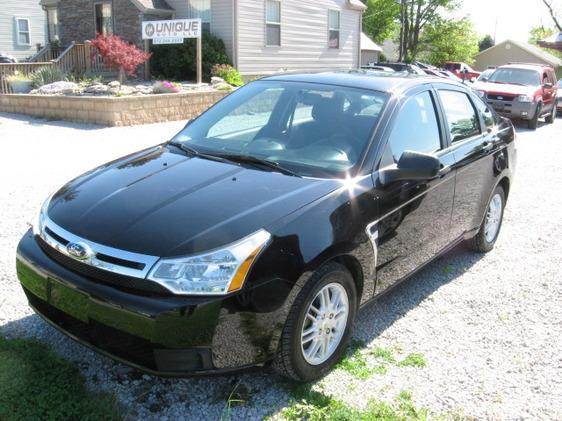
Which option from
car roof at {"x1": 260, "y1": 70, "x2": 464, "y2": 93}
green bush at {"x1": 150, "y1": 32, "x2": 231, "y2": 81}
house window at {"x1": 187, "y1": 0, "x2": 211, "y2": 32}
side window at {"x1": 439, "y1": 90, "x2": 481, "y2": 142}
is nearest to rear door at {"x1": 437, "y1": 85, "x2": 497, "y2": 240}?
side window at {"x1": 439, "y1": 90, "x2": 481, "y2": 142}

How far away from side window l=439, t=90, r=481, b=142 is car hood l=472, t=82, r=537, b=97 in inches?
444

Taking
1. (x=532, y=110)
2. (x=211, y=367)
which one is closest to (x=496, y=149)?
(x=211, y=367)

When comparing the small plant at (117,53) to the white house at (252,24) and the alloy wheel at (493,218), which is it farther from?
the alloy wheel at (493,218)

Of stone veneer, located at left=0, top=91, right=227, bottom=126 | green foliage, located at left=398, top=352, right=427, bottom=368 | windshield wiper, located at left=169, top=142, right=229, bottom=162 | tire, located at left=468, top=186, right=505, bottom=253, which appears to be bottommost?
green foliage, located at left=398, top=352, right=427, bottom=368

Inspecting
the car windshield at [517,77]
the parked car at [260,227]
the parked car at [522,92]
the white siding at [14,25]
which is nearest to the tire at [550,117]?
the parked car at [522,92]

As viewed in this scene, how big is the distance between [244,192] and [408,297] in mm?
1888

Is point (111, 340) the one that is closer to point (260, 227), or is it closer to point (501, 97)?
Answer: point (260, 227)

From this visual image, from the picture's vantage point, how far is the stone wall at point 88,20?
19.3 m

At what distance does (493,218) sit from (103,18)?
62.3ft

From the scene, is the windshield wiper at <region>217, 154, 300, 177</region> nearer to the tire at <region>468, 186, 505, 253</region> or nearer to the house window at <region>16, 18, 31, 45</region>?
the tire at <region>468, 186, 505, 253</region>

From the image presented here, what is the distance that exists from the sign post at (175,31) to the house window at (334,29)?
34.9 ft

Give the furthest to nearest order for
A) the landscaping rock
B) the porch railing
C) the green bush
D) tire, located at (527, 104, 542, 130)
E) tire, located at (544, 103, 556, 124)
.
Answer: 1. the porch railing
2. the green bush
3. tire, located at (544, 103, 556, 124)
4. tire, located at (527, 104, 542, 130)
5. the landscaping rock

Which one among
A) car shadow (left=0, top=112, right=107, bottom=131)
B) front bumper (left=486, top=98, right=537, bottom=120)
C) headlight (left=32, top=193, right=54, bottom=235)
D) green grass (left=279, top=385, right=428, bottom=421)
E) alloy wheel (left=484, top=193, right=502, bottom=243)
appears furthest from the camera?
front bumper (left=486, top=98, right=537, bottom=120)

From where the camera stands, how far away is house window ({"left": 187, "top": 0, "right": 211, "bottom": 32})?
19.4 m
